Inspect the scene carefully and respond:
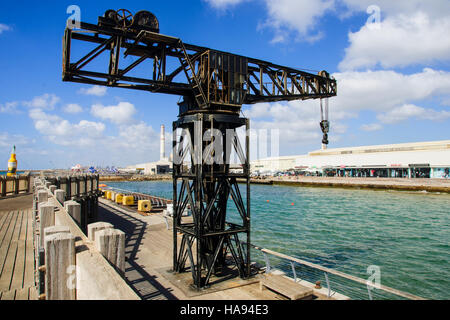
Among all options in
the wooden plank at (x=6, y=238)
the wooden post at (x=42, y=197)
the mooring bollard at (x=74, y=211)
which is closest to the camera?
the mooring bollard at (x=74, y=211)

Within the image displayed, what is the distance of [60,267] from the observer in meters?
2.69

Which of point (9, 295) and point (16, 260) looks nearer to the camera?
point (9, 295)

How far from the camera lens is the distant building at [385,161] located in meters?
81.6

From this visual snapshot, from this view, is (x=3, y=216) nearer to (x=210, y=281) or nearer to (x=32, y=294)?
(x=32, y=294)

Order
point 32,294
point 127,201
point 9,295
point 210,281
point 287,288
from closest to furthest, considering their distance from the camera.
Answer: point 9,295, point 32,294, point 287,288, point 210,281, point 127,201

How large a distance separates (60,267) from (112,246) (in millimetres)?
471

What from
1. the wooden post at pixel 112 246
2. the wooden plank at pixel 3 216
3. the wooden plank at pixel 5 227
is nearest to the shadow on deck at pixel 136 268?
the wooden post at pixel 112 246

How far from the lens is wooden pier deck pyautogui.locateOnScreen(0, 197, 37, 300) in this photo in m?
6.88

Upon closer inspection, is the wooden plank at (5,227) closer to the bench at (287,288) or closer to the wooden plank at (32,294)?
the wooden plank at (32,294)

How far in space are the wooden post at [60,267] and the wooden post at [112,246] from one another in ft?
0.82

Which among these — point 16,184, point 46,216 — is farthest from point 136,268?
point 16,184

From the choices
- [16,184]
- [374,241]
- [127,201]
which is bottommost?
[374,241]
